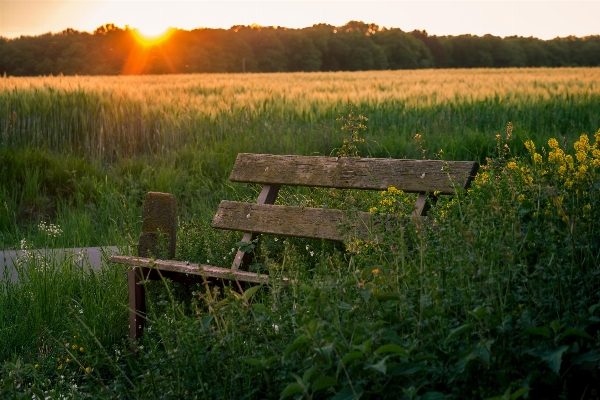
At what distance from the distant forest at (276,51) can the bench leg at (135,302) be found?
137 ft

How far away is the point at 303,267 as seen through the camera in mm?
2883

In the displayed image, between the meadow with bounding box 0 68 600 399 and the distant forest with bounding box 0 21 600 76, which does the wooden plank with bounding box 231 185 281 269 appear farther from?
the distant forest with bounding box 0 21 600 76

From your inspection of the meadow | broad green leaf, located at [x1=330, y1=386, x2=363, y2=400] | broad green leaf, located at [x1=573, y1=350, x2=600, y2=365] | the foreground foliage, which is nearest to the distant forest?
the meadow

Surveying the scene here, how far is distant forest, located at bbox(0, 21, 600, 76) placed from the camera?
161 ft

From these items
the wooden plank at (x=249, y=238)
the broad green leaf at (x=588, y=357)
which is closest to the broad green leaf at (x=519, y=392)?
the broad green leaf at (x=588, y=357)

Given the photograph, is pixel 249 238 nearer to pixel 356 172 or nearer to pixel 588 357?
pixel 356 172

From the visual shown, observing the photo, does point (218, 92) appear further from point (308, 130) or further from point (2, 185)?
point (2, 185)

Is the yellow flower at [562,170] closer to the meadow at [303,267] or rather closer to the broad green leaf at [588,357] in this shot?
the meadow at [303,267]

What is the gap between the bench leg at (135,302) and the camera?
12.3ft

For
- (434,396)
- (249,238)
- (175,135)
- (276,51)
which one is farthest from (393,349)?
(276,51)

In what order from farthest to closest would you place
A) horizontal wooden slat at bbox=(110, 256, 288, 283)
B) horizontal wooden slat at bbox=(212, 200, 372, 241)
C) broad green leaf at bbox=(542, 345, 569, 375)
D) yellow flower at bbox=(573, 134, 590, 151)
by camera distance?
horizontal wooden slat at bbox=(212, 200, 372, 241) → horizontal wooden slat at bbox=(110, 256, 288, 283) → yellow flower at bbox=(573, 134, 590, 151) → broad green leaf at bbox=(542, 345, 569, 375)

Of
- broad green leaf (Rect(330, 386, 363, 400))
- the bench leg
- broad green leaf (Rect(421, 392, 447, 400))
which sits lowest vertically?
the bench leg

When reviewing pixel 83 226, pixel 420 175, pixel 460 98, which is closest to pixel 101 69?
pixel 460 98

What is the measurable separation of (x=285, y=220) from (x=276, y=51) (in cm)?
5765
